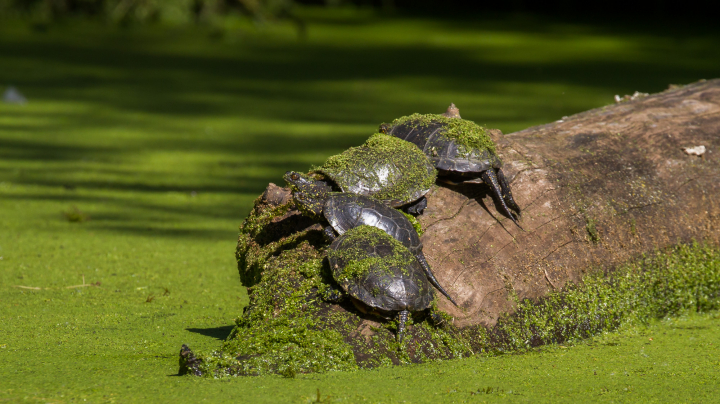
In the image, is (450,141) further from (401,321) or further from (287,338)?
(287,338)

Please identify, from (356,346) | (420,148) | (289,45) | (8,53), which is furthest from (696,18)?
(356,346)

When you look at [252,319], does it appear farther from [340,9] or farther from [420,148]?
[340,9]

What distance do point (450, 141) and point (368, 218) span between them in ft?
1.38

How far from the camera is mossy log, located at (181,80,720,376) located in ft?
5.75

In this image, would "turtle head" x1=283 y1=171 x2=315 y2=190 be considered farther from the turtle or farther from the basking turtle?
the basking turtle

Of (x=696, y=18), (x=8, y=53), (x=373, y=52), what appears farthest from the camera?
(x=696, y=18)

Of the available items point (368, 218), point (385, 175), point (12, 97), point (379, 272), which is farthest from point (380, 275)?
point (12, 97)

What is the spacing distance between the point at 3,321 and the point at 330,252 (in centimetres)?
105

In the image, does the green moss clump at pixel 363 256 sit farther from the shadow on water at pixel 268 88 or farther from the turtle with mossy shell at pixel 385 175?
the shadow on water at pixel 268 88

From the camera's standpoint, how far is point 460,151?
2.13 meters

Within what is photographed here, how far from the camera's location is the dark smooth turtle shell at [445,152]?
6.91 feet

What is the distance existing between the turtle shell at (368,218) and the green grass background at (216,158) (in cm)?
32

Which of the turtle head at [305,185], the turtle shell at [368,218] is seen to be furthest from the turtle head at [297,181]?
the turtle shell at [368,218]

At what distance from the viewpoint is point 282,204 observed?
2152 mm
